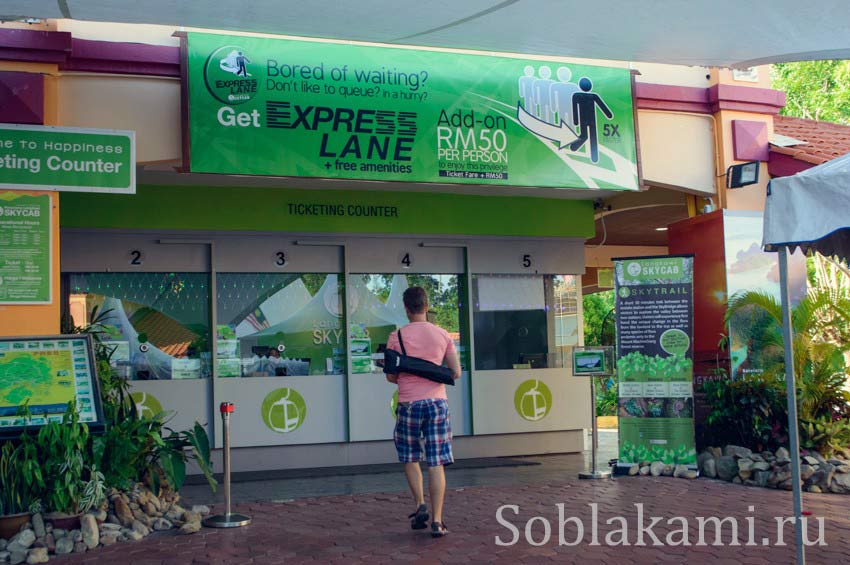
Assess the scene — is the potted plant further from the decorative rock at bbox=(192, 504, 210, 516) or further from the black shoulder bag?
the black shoulder bag

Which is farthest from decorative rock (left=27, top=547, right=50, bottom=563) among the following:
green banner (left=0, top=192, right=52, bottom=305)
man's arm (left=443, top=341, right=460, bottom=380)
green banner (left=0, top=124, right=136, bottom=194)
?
man's arm (left=443, top=341, right=460, bottom=380)

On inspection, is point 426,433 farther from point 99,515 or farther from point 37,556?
point 37,556

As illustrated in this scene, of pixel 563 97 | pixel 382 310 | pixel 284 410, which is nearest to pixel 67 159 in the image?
pixel 284 410

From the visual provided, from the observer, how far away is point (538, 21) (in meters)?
6.80

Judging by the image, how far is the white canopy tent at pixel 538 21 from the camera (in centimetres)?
632

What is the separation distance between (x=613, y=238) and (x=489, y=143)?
24.1 ft

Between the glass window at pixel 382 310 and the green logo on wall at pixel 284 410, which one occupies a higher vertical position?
the glass window at pixel 382 310

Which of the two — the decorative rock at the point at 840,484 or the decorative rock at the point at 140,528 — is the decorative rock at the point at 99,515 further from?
the decorative rock at the point at 840,484

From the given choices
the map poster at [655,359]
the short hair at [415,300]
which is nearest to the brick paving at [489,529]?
the map poster at [655,359]

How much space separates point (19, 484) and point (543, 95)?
5.97 m

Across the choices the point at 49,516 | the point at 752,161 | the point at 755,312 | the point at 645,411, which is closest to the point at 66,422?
the point at 49,516

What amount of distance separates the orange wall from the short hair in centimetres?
298

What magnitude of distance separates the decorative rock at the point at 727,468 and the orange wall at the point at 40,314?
6.05 meters

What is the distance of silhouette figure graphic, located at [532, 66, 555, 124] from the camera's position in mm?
9367
